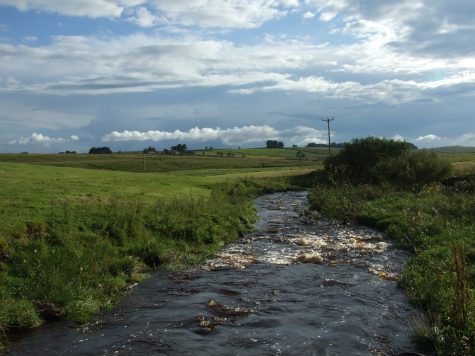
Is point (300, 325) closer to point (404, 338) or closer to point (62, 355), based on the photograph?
point (404, 338)

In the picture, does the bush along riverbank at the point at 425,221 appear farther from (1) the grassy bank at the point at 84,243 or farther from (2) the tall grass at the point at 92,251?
(2) the tall grass at the point at 92,251

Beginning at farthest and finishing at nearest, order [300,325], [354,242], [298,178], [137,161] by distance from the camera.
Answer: [137,161]
[298,178]
[354,242]
[300,325]

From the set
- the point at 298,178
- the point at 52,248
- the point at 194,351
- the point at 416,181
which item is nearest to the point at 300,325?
the point at 194,351

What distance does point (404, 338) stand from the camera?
42.2 feet

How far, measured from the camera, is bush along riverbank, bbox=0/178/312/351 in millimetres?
15094

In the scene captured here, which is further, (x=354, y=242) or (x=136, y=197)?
(x=136, y=197)

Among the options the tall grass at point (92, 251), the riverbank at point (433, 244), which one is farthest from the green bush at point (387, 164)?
the tall grass at point (92, 251)

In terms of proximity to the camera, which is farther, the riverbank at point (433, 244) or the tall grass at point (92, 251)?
the tall grass at point (92, 251)

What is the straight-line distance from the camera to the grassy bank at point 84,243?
1537 cm

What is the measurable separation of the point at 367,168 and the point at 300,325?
5666 centimetres

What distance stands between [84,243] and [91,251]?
50.9 inches

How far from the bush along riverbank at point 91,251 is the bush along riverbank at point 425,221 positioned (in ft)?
31.3

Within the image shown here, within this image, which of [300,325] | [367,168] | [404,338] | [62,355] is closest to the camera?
[62,355]

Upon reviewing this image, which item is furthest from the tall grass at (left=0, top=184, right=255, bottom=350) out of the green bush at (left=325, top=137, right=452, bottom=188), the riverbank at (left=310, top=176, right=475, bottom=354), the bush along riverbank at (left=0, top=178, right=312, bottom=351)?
the green bush at (left=325, top=137, right=452, bottom=188)
